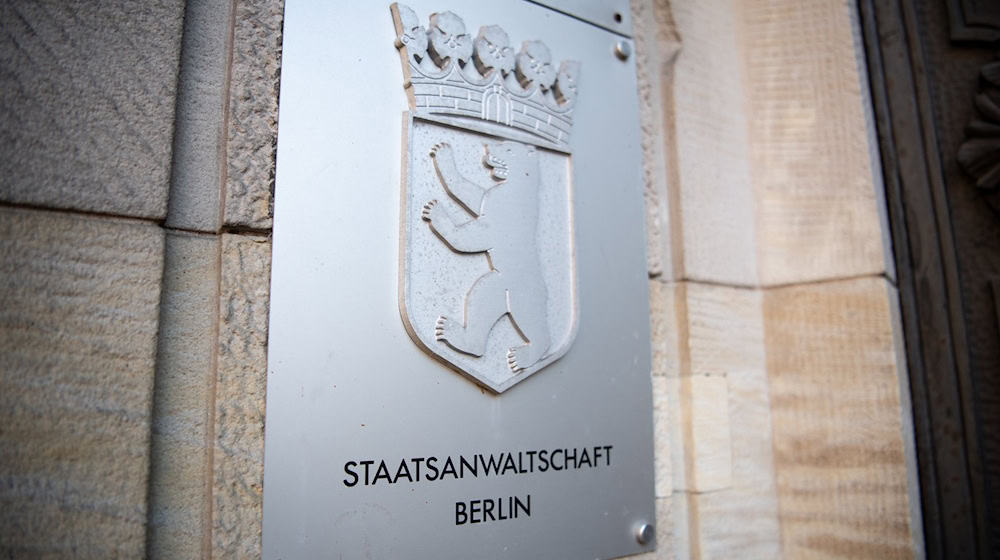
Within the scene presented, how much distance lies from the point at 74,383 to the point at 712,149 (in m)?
1.57

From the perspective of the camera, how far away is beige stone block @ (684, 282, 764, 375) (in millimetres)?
1669

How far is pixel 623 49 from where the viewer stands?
1694 mm

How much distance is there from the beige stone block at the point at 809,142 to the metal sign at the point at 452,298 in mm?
495

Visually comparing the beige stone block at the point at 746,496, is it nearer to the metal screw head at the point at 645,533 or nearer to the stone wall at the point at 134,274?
the metal screw head at the point at 645,533

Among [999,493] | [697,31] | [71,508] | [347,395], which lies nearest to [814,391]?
[999,493]

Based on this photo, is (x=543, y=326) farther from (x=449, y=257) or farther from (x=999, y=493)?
(x=999, y=493)

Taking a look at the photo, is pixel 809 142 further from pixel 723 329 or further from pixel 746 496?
pixel 746 496

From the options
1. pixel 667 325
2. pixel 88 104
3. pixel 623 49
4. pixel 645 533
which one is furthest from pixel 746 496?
pixel 88 104

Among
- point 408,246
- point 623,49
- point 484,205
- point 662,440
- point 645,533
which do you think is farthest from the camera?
point 623,49

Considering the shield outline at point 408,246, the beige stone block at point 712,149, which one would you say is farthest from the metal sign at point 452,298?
the beige stone block at point 712,149

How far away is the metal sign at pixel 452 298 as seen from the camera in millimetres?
1146

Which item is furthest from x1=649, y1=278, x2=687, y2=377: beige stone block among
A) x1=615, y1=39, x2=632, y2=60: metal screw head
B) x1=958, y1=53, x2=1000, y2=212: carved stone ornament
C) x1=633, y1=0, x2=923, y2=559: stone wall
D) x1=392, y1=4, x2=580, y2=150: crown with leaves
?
x1=958, y1=53, x2=1000, y2=212: carved stone ornament

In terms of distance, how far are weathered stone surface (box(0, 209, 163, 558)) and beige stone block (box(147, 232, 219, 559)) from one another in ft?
0.17

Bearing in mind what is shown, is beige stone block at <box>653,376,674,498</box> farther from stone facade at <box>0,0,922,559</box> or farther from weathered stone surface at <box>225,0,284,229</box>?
weathered stone surface at <box>225,0,284,229</box>
